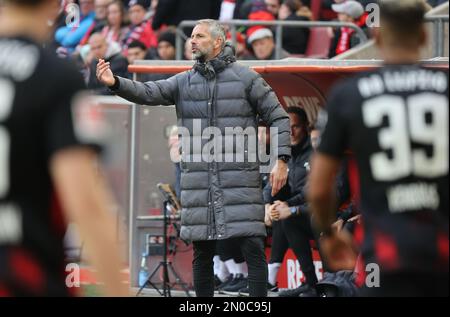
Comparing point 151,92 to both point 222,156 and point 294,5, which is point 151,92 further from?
point 294,5

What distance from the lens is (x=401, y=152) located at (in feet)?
16.3

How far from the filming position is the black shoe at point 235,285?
11672 mm

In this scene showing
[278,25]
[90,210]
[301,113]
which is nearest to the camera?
[90,210]

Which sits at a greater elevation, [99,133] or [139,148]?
[139,148]

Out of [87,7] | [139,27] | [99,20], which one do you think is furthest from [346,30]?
[87,7]

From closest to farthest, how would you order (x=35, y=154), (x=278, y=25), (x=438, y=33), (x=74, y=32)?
(x=35, y=154) → (x=438, y=33) → (x=278, y=25) → (x=74, y=32)

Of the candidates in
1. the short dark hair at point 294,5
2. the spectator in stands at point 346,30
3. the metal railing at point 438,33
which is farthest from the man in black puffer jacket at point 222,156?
the short dark hair at point 294,5

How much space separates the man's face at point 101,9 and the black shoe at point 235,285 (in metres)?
6.61

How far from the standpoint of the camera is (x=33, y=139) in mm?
4371

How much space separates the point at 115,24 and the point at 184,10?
1326mm
